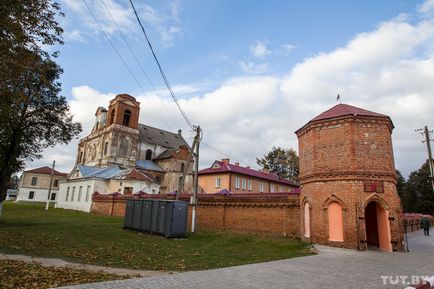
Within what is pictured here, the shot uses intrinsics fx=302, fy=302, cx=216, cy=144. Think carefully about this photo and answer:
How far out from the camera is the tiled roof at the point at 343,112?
16.9m

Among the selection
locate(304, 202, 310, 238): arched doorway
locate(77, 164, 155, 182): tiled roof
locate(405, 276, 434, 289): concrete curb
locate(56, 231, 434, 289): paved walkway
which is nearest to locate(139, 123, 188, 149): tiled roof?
locate(77, 164, 155, 182): tiled roof

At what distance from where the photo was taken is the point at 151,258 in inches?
445

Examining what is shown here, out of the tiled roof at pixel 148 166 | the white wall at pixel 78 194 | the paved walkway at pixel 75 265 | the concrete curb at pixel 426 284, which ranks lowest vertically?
the paved walkway at pixel 75 265

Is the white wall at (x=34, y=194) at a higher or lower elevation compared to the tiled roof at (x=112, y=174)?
lower

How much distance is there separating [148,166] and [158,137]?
11.0m

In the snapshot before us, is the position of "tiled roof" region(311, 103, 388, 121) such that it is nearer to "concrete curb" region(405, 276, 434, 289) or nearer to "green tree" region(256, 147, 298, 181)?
"concrete curb" region(405, 276, 434, 289)

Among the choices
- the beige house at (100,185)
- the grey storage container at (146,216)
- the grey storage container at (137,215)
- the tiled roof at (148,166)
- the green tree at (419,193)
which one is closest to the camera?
the grey storage container at (146,216)

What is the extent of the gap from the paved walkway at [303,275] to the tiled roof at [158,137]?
165ft

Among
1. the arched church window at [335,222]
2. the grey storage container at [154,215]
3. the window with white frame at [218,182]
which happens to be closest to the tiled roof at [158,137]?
the window with white frame at [218,182]

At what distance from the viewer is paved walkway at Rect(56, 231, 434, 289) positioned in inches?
294

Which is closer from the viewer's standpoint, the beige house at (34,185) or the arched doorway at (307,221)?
the arched doorway at (307,221)

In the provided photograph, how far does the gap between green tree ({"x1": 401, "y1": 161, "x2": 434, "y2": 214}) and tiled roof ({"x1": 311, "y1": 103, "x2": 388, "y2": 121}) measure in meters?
56.2

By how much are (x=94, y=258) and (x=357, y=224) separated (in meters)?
12.4

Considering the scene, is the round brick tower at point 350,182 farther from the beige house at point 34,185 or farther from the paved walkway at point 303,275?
the beige house at point 34,185
